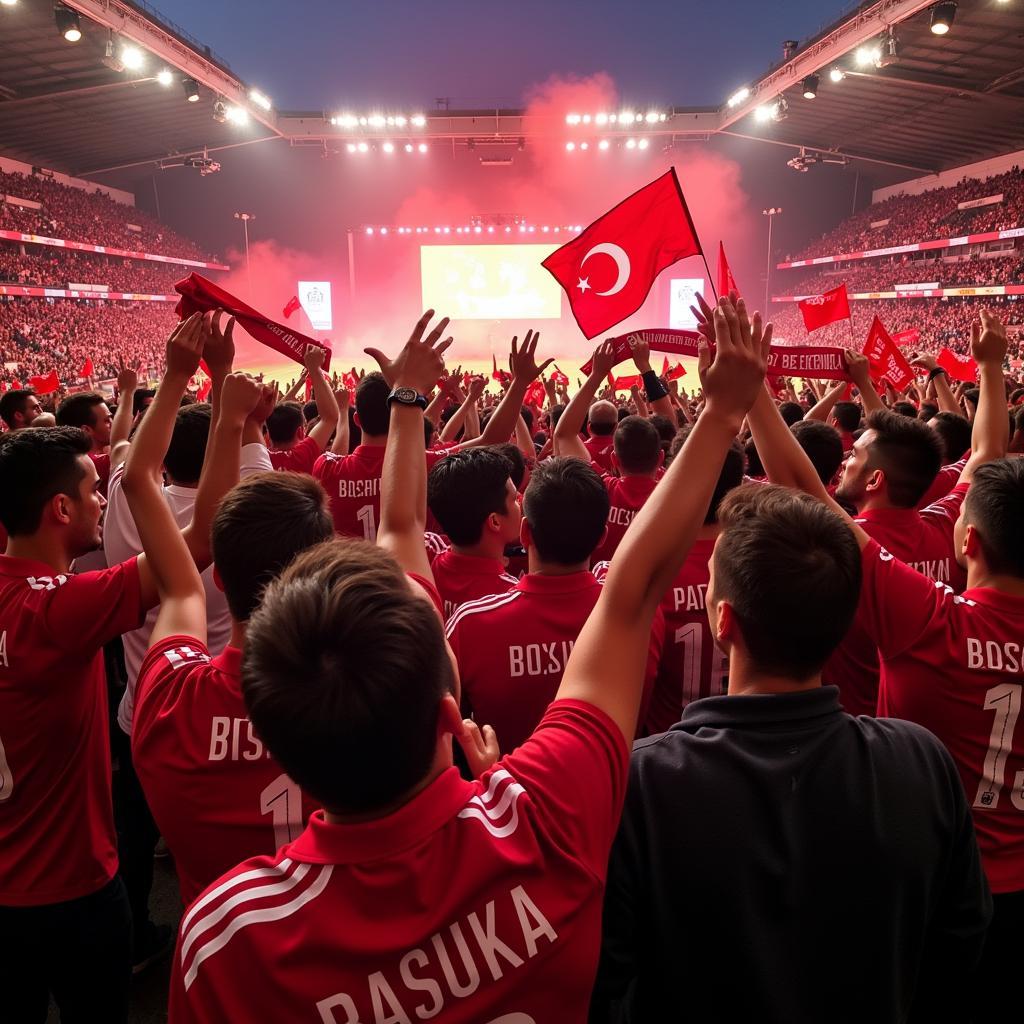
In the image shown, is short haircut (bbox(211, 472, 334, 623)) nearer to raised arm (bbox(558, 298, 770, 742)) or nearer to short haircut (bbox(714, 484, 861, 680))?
raised arm (bbox(558, 298, 770, 742))

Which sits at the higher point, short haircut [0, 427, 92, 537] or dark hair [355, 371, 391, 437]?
dark hair [355, 371, 391, 437]

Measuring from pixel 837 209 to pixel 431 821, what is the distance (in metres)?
41.3

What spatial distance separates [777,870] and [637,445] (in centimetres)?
286

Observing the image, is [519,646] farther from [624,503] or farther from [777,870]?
[624,503]

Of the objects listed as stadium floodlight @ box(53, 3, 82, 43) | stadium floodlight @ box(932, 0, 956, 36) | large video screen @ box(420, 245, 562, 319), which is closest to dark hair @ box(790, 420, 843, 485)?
stadium floodlight @ box(932, 0, 956, 36)

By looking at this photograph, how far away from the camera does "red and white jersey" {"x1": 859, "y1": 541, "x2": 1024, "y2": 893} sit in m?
1.89

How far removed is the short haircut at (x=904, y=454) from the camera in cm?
275

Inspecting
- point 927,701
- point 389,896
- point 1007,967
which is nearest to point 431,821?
point 389,896

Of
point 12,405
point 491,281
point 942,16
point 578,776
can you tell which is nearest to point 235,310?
point 578,776

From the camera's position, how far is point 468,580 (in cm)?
272

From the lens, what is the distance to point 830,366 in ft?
12.6

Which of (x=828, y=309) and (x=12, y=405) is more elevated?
(x=828, y=309)

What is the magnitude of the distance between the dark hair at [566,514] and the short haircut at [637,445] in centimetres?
153

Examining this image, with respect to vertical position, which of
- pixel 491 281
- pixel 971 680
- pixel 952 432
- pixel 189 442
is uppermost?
pixel 491 281
